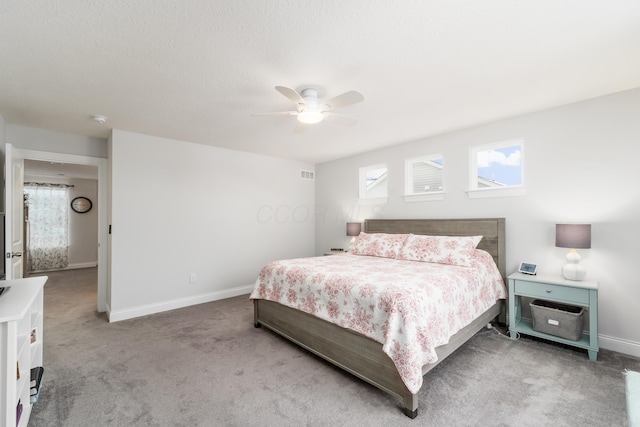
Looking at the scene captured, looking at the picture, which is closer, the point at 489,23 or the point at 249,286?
the point at 489,23

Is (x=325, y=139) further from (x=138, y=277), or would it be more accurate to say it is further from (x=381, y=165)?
(x=138, y=277)

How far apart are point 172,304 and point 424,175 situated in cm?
403

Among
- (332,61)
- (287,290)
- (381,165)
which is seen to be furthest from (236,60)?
(381,165)

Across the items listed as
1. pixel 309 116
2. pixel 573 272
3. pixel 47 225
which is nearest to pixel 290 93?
pixel 309 116

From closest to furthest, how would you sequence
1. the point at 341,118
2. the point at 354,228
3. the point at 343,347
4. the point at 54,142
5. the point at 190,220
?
the point at 343,347 → the point at 341,118 → the point at 54,142 → the point at 190,220 → the point at 354,228

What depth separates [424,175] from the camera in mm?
4148

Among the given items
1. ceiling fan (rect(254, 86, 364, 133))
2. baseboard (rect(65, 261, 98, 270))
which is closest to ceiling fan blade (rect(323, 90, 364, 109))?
ceiling fan (rect(254, 86, 364, 133))

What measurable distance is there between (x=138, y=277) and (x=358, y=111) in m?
3.42

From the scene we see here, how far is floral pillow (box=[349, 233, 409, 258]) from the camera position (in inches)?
145

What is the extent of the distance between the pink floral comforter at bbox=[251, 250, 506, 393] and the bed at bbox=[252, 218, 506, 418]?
0.15ft

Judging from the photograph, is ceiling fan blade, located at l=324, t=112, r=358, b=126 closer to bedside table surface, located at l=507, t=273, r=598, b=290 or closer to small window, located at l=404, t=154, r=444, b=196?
small window, located at l=404, t=154, r=444, b=196

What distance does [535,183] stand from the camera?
3.10 meters

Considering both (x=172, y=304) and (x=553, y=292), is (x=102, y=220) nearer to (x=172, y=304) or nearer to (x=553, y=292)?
(x=172, y=304)

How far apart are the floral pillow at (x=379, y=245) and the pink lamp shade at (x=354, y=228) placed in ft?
1.51
